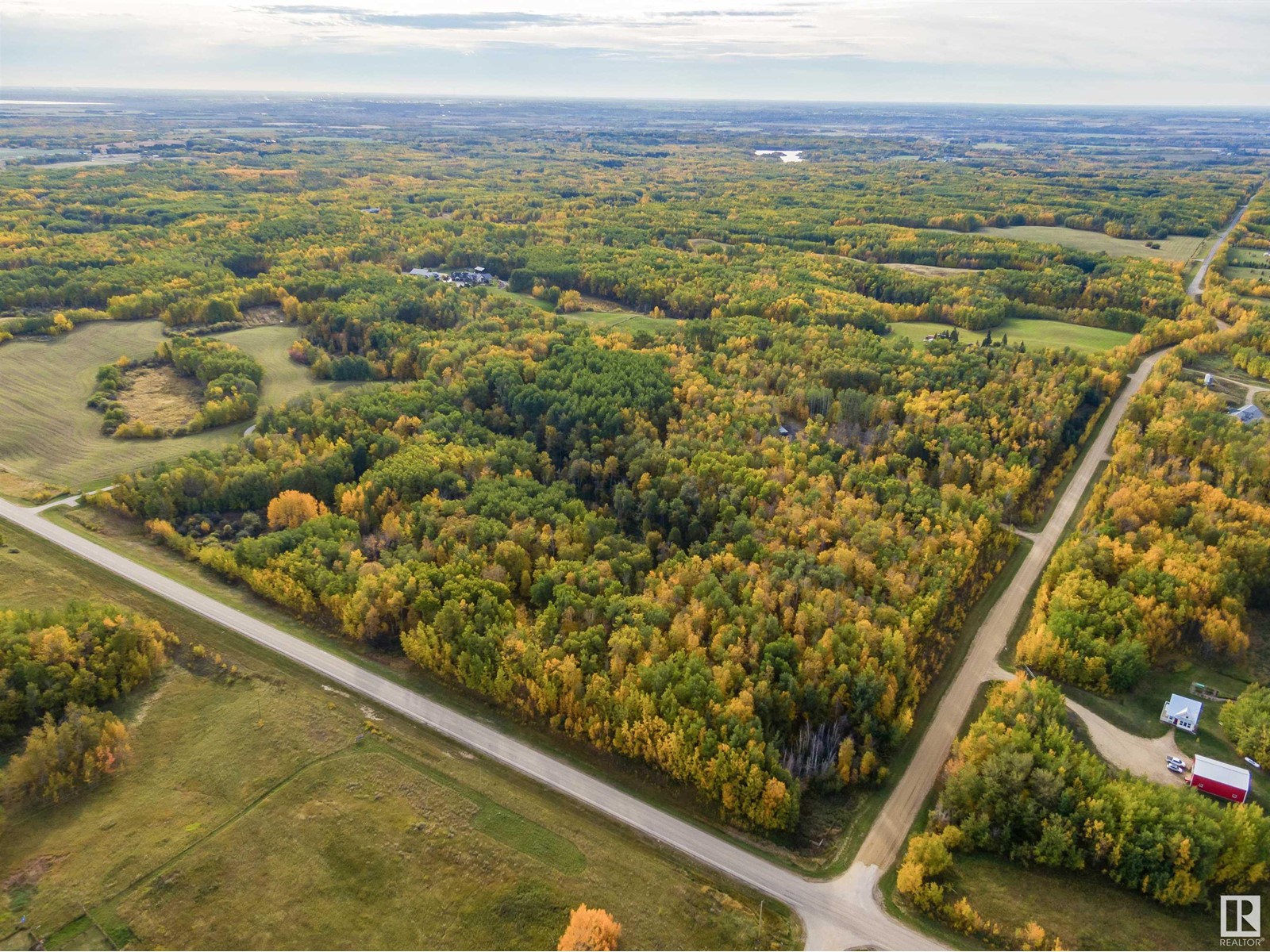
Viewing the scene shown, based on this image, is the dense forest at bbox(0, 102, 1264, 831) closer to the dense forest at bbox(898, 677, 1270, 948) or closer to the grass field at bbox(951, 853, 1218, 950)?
the dense forest at bbox(898, 677, 1270, 948)

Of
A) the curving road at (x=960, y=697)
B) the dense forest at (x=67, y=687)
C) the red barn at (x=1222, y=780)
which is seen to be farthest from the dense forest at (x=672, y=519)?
the red barn at (x=1222, y=780)

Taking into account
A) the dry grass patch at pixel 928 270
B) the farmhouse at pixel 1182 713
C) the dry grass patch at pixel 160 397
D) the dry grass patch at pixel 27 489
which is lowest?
the farmhouse at pixel 1182 713

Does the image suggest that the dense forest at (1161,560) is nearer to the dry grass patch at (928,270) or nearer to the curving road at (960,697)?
the curving road at (960,697)

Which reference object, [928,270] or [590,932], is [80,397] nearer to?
[590,932]

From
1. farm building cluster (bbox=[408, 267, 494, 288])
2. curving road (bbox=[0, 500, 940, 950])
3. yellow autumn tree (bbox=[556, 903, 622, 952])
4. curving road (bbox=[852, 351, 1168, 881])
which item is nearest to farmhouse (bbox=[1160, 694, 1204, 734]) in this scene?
curving road (bbox=[852, 351, 1168, 881])

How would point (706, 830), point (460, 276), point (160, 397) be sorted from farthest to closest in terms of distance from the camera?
1. point (460, 276)
2. point (160, 397)
3. point (706, 830)

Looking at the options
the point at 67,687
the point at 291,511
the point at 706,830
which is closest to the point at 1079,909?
the point at 706,830
